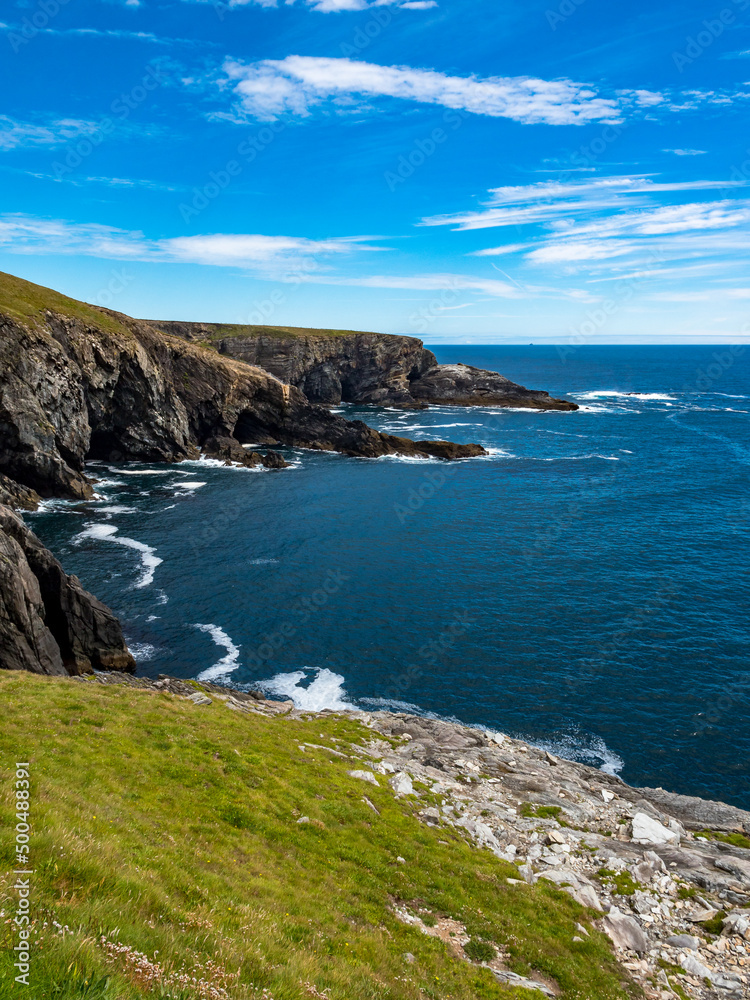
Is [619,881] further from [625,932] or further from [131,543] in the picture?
[131,543]

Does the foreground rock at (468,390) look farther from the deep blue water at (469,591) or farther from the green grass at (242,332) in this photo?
the deep blue water at (469,591)

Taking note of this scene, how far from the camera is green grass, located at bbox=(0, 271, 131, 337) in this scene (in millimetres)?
76375

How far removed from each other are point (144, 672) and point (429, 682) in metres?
19.1

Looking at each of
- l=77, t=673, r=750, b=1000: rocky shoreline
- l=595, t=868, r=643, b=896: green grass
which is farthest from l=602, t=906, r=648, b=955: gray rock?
l=595, t=868, r=643, b=896: green grass

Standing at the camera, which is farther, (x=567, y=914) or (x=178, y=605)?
(x=178, y=605)

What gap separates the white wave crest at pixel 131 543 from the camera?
5263 cm

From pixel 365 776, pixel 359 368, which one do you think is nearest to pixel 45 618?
pixel 365 776

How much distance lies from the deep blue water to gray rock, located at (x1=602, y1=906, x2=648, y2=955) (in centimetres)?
1383

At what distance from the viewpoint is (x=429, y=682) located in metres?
38.7

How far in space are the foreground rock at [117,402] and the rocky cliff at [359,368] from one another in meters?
30.5

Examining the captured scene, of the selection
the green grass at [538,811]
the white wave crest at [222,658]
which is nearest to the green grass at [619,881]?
the green grass at [538,811]

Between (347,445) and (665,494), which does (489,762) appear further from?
(347,445)

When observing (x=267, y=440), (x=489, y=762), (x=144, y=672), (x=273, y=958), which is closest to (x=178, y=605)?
(x=144, y=672)

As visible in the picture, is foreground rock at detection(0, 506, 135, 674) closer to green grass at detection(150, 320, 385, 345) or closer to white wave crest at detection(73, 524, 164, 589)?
white wave crest at detection(73, 524, 164, 589)
